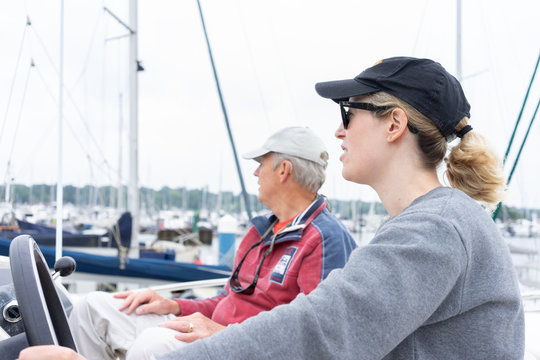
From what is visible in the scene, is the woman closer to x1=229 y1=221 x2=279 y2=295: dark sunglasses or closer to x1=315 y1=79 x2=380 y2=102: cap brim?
x1=315 y1=79 x2=380 y2=102: cap brim

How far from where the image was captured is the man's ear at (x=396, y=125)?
1118mm

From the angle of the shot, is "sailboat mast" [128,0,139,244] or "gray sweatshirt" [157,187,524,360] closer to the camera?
"gray sweatshirt" [157,187,524,360]

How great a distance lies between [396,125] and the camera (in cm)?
114

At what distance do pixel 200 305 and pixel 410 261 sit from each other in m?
1.64

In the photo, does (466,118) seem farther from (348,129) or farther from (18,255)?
(18,255)

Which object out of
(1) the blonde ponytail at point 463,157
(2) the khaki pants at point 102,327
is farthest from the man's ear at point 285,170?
(1) the blonde ponytail at point 463,157

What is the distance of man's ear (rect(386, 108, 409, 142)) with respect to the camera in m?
1.12

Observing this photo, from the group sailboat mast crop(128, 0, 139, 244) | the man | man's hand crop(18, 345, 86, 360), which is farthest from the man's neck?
sailboat mast crop(128, 0, 139, 244)

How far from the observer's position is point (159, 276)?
6.45 metres

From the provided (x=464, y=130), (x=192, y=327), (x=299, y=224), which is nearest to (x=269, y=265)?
(x=299, y=224)

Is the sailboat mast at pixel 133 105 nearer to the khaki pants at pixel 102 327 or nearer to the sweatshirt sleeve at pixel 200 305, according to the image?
the sweatshirt sleeve at pixel 200 305

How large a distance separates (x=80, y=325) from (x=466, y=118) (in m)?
1.65

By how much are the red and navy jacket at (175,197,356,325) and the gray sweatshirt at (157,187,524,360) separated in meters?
0.97

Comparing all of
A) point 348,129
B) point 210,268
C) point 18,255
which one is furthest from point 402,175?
point 210,268
